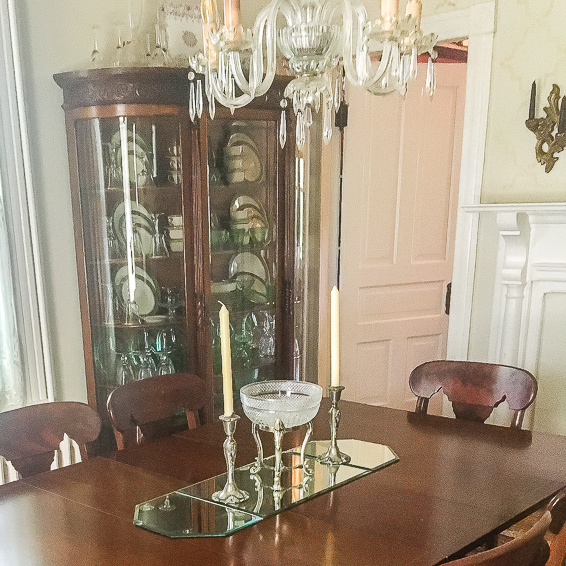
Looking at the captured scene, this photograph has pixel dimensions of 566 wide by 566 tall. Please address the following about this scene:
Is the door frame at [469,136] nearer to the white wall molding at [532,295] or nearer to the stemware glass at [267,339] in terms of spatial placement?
the white wall molding at [532,295]

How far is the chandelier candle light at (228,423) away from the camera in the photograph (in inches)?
45.9

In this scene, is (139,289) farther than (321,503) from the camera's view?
Yes

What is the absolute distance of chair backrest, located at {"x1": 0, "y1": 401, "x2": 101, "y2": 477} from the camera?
1.44m

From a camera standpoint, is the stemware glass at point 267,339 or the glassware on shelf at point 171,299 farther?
the stemware glass at point 267,339

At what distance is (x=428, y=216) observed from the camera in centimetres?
295

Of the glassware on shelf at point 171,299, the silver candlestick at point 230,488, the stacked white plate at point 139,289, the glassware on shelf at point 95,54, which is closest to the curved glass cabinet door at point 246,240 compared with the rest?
the glassware on shelf at point 171,299

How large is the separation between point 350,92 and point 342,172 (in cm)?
38

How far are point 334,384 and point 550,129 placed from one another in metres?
1.45

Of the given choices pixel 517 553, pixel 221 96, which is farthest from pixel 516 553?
pixel 221 96

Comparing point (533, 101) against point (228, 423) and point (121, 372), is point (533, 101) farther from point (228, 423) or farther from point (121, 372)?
point (121, 372)

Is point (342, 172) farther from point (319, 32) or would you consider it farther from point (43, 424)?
point (43, 424)

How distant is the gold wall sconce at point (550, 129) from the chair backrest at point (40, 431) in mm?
1862

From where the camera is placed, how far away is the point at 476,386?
6.05ft

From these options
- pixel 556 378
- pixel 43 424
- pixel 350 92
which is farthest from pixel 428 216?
pixel 43 424
